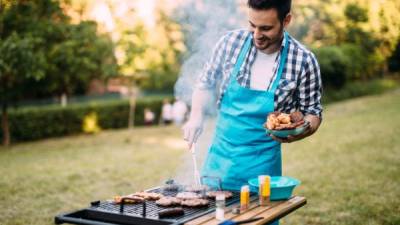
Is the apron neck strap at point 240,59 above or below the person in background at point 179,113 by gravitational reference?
above

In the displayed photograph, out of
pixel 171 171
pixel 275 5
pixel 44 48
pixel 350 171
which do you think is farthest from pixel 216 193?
pixel 44 48

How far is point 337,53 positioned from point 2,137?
15.3m

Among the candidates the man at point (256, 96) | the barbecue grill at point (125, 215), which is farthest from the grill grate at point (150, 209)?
the man at point (256, 96)

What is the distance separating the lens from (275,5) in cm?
257

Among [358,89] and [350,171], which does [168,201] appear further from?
[358,89]

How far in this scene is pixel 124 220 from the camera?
91.5 inches

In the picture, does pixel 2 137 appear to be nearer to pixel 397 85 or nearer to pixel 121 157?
pixel 121 157

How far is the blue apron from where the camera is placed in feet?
8.94

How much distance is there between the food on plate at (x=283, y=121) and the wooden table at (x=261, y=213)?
42 cm

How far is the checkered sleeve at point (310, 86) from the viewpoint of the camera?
274 centimetres

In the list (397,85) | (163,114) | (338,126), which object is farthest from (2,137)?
(397,85)

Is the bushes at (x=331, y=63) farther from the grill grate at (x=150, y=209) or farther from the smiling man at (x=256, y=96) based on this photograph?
the grill grate at (x=150, y=209)

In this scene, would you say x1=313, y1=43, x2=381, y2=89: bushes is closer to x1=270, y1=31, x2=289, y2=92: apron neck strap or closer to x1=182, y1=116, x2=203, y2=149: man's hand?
x1=270, y1=31, x2=289, y2=92: apron neck strap

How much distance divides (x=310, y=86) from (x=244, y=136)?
0.49 metres
